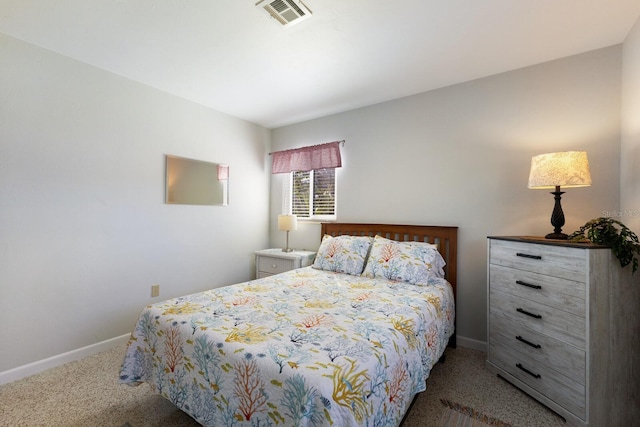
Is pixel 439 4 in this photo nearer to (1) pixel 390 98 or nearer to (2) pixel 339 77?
(2) pixel 339 77

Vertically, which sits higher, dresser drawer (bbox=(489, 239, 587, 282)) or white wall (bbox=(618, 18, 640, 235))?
white wall (bbox=(618, 18, 640, 235))

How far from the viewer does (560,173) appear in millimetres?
1836

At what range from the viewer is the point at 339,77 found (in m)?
2.57

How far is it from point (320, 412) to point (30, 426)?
6.19ft

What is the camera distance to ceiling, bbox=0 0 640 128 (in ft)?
5.59

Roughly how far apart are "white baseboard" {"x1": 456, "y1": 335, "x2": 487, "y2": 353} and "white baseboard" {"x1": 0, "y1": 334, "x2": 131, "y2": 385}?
127 inches

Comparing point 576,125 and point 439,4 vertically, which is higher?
point 439,4

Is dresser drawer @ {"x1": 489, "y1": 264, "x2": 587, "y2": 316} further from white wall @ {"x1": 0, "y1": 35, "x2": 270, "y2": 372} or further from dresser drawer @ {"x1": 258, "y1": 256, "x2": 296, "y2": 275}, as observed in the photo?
white wall @ {"x1": 0, "y1": 35, "x2": 270, "y2": 372}

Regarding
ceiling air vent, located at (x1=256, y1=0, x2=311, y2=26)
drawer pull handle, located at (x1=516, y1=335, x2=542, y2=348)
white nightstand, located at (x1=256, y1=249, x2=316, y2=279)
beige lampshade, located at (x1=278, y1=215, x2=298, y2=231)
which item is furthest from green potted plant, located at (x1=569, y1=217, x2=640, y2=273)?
beige lampshade, located at (x1=278, y1=215, x2=298, y2=231)

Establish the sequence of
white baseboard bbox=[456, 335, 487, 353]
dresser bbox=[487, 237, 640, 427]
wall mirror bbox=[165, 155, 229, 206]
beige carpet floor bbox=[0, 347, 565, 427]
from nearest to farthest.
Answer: dresser bbox=[487, 237, 640, 427], beige carpet floor bbox=[0, 347, 565, 427], white baseboard bbox=[456, 335, 487, 353], wall mirror bbox=[165, 155, 229, 206]

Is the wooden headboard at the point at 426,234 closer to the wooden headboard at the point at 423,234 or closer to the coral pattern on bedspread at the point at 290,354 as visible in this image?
the wooden headboard at the point at 423,234

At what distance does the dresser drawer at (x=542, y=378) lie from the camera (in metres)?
1.56

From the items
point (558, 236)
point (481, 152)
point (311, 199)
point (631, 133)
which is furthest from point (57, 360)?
point (631, 133)

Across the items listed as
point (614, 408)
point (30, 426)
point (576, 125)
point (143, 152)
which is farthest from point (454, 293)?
point (143, 152)
